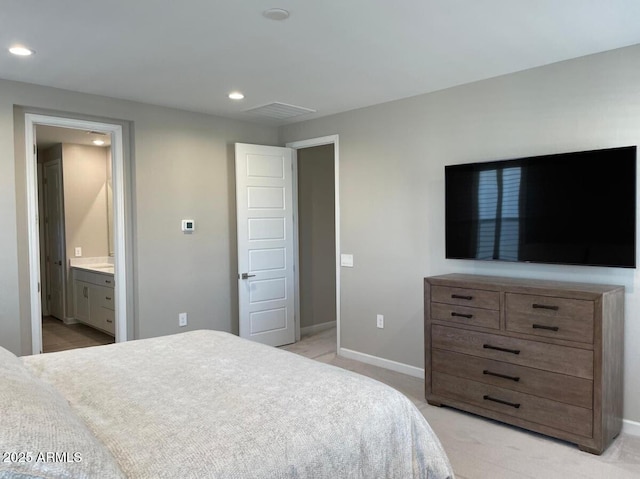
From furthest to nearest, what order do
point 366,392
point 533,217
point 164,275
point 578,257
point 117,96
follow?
point 164,275 → point 117,96 → point 533,217 → point 578,257 → point 366,392

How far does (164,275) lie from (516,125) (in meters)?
3.28

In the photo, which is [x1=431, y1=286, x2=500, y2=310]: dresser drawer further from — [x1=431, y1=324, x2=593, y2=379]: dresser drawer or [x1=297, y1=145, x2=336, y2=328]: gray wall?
[x1=297, y1=145, x2=336, y2=328]: gray wall

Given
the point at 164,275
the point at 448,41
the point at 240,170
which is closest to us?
the point at 448,41

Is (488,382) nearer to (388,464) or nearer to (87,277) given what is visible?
(388,464)

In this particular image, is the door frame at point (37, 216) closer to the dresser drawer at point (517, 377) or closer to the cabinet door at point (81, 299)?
the cabinet door at point (81, 299)

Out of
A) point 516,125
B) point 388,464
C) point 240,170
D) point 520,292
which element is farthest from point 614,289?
point 240,170

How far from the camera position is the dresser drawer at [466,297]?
125 inches

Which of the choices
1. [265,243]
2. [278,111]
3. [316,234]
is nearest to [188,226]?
[265,243]

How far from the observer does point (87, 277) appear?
19.7 ft

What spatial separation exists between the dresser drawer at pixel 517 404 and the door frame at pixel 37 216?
281 cm

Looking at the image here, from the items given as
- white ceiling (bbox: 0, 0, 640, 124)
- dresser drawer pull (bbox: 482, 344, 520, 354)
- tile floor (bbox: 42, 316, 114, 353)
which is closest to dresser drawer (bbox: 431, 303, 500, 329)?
dresser drawer pull (bbox: 482, 344, 520, 354)

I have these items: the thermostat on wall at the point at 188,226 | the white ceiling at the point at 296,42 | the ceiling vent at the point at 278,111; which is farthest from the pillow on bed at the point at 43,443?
the ceiling vent at the point at 278,111

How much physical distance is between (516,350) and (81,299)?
5.31 meters

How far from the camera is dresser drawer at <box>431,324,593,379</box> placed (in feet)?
9.25
